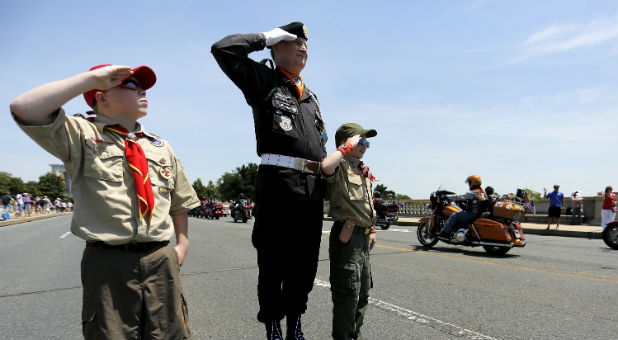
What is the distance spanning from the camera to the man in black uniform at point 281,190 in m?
2.37

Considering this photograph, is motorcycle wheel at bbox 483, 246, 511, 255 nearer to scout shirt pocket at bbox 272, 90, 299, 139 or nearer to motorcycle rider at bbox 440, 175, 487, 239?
motorcycle rider at bbox 440, 175, 487, 239

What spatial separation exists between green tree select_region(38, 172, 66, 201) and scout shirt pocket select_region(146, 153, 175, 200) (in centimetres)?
12017

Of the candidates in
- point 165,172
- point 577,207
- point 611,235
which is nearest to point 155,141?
point 165,172

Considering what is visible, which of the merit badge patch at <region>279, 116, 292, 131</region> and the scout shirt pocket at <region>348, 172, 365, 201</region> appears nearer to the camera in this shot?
the merit badge patch at <region>279, 116, 292, 131</region>

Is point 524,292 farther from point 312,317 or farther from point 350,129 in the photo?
point 350,129

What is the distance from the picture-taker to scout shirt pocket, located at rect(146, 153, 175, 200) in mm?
1884

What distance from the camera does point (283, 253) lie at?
238 centimetres

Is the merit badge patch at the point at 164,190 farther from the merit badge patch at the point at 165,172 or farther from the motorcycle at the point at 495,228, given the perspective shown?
the motorcycle at the point at 495,228

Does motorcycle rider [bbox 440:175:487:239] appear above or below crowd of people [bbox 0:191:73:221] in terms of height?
above

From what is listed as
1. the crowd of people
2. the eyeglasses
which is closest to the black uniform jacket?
the eyeglasses

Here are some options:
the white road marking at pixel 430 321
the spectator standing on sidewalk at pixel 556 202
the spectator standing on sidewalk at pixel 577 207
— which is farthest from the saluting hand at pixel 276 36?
the spectator standing on sidewalk at pixel 577 207

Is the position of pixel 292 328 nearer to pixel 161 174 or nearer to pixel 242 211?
pixel 161 174

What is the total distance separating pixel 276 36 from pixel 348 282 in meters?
1.68

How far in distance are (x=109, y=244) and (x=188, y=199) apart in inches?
18.9
